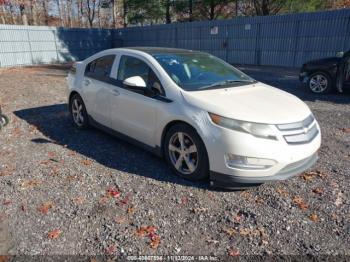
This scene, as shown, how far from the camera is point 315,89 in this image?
9.20 m

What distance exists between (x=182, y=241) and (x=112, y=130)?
2597mm

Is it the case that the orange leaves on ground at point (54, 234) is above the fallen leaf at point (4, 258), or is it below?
below

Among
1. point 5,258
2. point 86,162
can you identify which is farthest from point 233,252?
point 86,162

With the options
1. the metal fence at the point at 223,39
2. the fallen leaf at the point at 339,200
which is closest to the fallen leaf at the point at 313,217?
the fallen leaf at the point at 339,200

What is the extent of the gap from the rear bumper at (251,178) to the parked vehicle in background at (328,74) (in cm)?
567

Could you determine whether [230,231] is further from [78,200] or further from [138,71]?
[138,71]

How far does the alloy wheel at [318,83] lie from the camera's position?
8.97 metres

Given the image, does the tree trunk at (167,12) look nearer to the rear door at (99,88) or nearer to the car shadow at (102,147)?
the car shadow at (102,147)

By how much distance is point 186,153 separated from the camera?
3.76m

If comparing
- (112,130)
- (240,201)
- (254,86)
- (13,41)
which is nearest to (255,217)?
(240,201)

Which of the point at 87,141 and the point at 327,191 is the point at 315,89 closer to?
the point at 327,191

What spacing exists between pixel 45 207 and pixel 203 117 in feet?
6.48

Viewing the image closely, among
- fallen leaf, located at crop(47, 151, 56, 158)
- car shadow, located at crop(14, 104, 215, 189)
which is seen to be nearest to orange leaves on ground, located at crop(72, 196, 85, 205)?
car shadow, located at crop(14, 104, 215, 189)

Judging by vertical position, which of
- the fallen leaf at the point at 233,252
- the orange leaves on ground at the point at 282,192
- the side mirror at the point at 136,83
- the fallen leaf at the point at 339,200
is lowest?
the fallen leaf at the point at 233,252
